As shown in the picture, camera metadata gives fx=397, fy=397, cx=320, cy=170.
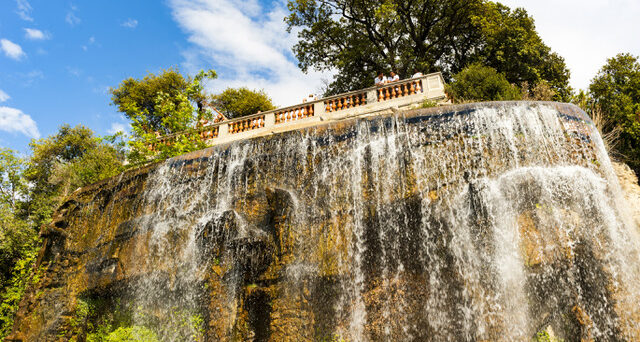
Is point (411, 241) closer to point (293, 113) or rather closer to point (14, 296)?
point (293, 113)

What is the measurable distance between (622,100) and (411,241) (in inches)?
526

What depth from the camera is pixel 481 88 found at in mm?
14352

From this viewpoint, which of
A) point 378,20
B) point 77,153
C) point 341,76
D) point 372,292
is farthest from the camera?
point 77,153

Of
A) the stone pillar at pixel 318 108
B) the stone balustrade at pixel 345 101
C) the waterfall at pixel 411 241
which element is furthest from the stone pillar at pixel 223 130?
the waterfall at pixel 411 241

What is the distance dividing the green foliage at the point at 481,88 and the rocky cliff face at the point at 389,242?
16.2ft

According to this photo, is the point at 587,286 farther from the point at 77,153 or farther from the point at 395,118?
the point at 77,153

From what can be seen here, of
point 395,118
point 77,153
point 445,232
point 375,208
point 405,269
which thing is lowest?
point 405,269

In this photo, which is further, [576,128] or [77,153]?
[77,153]

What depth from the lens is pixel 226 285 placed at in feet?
28.8

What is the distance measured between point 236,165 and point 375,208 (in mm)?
4078

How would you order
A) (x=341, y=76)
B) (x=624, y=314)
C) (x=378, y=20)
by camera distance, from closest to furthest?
(x=624, y=314) → (x=378, y=20) → (x=341, y=76)

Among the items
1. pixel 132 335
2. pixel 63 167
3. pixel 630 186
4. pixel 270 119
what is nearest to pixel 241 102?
pixel 63 167

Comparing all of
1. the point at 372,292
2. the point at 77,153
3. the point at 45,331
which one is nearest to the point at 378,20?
the point at 372,292

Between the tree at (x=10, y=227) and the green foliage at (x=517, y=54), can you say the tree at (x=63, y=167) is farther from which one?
the green foliage at (x=517, y=54)
